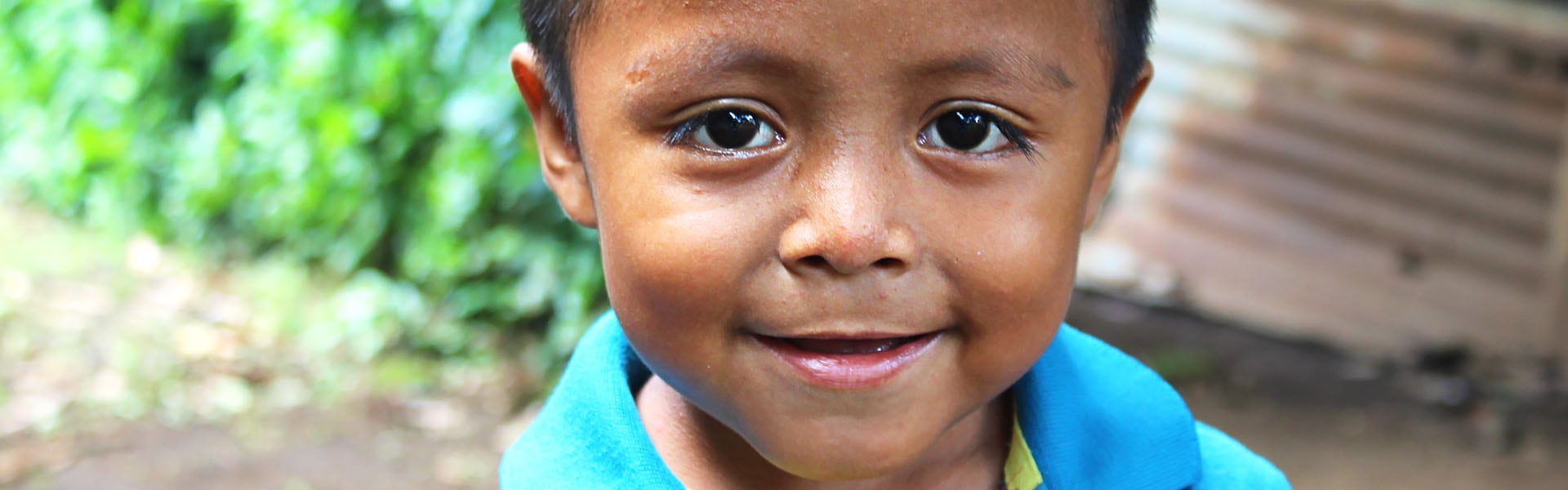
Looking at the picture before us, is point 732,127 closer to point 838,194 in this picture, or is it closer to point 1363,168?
point 838,194

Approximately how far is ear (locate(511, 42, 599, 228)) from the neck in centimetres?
25

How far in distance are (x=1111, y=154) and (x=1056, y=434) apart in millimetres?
328

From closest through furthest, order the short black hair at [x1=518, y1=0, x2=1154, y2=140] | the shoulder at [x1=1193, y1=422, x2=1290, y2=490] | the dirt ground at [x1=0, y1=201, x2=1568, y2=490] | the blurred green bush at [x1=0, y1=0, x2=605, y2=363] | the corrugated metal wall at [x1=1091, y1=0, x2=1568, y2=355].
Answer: the short black hair at [x1=518, y1=0, x2=1154, y2=140]
the shoulder at [x1=1193, y1=422, x2=1290, y2=490]
the dirt ground at [x1=0, y1=201, x2=1568, y2=490]
the blurred green bush at [x1=0, y1=0, x2=605, y2=363]
the corrugated metal wall at [x1=1091, y1=0, x2=1568, y2=355]

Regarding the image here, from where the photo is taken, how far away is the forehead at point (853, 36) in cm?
122

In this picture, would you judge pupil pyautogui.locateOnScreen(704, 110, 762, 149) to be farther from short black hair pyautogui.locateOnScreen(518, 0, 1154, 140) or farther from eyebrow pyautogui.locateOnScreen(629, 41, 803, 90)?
short black hair pyautogui.locateOnScreen(518, 0, 1154, 140)

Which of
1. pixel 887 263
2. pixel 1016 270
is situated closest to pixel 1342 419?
pixel 1016 270

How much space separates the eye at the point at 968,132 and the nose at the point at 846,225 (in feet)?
0.25

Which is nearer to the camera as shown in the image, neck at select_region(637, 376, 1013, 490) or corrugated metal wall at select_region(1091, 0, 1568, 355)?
neck at select_region(637, 376, 1013, 490)

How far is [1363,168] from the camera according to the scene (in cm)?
564

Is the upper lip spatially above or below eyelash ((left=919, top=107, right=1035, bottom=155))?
below

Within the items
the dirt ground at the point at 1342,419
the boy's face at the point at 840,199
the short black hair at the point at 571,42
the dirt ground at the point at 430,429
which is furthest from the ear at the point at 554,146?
the dirt ground at the point at 1342,419

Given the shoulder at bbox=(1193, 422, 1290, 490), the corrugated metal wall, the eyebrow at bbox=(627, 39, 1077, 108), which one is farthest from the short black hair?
the corrugated metal wall

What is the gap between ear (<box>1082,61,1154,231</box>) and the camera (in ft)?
5.20

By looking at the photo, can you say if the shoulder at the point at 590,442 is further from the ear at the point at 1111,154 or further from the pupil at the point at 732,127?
the ear at the point at 1111,154
